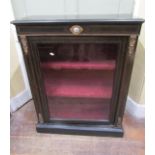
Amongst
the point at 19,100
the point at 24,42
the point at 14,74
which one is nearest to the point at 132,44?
the point at 24,42

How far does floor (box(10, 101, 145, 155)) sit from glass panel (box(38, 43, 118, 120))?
0.18 metres

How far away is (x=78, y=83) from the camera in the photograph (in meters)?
1.30

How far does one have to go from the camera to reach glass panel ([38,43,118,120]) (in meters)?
1.10

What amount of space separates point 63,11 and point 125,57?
59cm

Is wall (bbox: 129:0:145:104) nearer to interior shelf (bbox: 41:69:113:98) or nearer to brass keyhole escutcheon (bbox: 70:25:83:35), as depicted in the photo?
interior shelf (bbox: 41:69:113:98)

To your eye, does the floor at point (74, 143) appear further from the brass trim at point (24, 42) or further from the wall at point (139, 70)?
the brass trim at point (24, 42)

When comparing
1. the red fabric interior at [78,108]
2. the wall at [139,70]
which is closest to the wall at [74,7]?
the wall at [139,70]

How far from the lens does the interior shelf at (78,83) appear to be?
1.21m

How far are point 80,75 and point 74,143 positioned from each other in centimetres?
56

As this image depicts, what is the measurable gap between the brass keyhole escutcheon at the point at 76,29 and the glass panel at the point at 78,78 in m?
0.12

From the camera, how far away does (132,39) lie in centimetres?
97

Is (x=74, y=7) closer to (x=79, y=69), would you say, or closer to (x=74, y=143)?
(x=79, y=69)

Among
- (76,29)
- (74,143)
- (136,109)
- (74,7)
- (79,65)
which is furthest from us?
(136,109)
